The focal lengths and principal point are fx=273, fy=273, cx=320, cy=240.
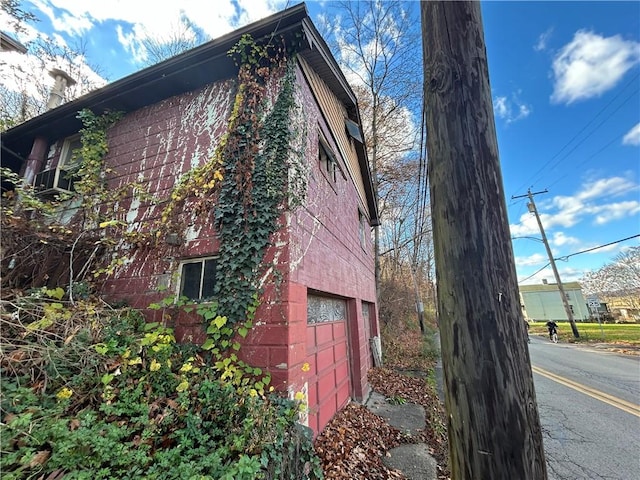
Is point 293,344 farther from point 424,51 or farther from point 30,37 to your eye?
point 30,37

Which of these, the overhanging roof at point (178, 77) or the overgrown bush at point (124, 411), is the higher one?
the overhanging roof at point (178, 77)

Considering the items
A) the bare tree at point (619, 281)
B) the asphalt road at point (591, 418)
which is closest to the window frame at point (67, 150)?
the asphalt road at point (591, 418)

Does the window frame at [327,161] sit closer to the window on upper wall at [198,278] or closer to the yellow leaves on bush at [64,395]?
the window on upper wall at [198,278]

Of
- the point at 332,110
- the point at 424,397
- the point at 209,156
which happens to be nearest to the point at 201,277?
the point at 209,156

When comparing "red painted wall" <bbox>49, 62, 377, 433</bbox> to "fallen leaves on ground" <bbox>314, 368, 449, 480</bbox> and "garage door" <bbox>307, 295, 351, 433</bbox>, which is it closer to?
"garage door" <bbox>307, 295, 351, 433</bbox>

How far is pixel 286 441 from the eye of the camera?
9.16 feet

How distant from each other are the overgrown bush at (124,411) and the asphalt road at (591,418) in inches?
174

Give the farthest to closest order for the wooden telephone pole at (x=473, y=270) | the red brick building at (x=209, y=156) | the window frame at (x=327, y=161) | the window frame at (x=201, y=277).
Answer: the window frame at (x=327, y=161) < the window frame at (x=201, y=277) < the red brick building at (x=209, y=156) < the wooden telephone pole at (x=473, y=270)

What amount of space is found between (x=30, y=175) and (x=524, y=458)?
9.42 metres

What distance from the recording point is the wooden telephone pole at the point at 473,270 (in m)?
1.15

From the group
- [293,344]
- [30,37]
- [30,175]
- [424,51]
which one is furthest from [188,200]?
[30,37]

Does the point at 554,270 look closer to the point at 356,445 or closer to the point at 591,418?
the point at 591,418

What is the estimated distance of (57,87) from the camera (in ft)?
29.6

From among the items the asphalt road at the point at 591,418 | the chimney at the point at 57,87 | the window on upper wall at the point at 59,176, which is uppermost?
the chimney at the point at 57,87
